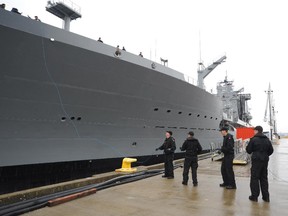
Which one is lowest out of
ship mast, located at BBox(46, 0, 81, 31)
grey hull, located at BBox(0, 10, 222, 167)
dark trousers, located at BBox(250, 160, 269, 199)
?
dark trousers, located at BBox(250, 160, 269, 199)

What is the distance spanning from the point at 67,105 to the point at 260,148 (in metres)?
5.43

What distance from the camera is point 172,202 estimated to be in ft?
14.0

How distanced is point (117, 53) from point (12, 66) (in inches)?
141

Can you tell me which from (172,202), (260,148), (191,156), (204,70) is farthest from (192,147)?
(204,70)

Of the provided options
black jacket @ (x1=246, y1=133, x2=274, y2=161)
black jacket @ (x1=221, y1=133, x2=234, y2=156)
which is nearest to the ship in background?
black jacket @ (x1=221, y1=133, x2=234, y2=156)

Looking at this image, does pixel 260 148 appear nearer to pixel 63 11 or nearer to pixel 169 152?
pixel 169 152

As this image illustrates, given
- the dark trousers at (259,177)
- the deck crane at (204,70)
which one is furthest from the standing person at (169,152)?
the deck crane at (204,70)

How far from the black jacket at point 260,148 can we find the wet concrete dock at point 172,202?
77 cm

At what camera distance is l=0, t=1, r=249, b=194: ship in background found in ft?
21.3

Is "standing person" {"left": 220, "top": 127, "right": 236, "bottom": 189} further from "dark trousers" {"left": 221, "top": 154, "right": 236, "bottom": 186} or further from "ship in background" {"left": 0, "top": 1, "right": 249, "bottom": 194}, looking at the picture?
"ship in background" {"left": 0, "top": 1, "right": 249, "bottom": 194}

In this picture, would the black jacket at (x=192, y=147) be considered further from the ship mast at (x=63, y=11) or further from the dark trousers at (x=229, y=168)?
the ship mast at (x=63, y=11)

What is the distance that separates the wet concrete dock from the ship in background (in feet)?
9.22

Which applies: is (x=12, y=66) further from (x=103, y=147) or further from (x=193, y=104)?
(x=193, y=104)

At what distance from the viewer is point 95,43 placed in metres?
8.89
